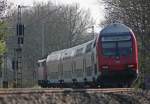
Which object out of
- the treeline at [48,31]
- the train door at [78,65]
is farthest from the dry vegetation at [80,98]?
the treeline at [48,31]

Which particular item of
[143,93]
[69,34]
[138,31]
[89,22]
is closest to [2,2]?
[143,93]

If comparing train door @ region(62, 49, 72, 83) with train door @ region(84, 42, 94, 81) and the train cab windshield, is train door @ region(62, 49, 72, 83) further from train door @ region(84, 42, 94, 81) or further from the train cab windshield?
the train cab windshield

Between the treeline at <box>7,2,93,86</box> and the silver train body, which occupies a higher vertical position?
the treeline at <box>7,2,93,86</box>

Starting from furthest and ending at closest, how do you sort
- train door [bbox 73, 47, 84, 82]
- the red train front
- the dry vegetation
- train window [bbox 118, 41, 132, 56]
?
train door [bbox 73, 47, 84, 82], train window [bbox 118, 41, 132, 56], the red train front, the dry vegetation

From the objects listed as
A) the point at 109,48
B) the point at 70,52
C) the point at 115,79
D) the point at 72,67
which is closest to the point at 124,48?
the point at 109,48

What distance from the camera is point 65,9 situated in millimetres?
96125

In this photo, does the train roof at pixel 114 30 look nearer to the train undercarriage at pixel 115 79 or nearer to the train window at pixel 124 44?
the train window at pixel 124 44

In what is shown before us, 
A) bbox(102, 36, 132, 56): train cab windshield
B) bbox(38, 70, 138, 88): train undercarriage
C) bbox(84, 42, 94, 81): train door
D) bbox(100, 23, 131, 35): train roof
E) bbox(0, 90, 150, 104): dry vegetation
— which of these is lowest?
bbox(0, 90, 150, 104): dry vegetation

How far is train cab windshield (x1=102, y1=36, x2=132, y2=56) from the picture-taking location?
101 feet

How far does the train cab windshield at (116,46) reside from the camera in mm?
30781

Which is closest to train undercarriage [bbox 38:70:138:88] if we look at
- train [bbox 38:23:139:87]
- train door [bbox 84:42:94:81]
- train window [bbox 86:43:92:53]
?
train [bbox 38:23:139:87]

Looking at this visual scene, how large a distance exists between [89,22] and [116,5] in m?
44.6

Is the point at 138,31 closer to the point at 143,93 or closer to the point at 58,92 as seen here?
the point at 143,93

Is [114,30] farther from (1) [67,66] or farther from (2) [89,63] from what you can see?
(1) [67,66]
